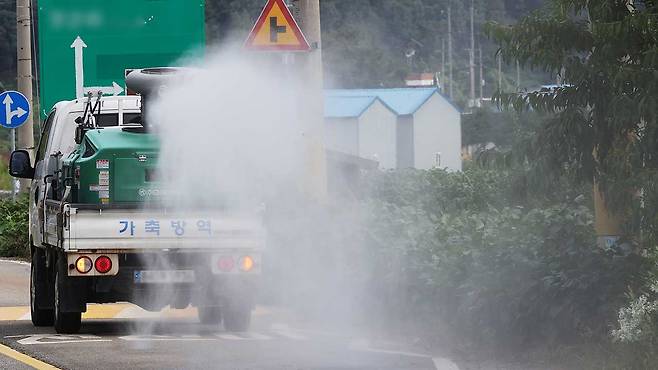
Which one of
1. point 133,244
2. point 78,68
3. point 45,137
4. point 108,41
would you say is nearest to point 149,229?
point 133,244

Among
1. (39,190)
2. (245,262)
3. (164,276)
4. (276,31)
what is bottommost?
(164,276)

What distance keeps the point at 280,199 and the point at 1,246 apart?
13.5 metres

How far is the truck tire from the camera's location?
1617 centimetres

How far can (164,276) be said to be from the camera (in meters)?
14.6

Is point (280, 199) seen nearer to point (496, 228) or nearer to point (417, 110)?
point (496, 228)

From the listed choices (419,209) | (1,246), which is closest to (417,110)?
(1,246)

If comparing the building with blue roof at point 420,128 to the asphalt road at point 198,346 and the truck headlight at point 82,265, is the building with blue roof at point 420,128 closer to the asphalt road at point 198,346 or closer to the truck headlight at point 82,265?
the asphalt road at point 198,346

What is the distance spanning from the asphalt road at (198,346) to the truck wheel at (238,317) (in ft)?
0.47

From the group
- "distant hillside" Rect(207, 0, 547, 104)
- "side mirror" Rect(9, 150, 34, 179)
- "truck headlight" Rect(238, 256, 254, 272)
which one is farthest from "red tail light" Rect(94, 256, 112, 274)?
"distant hillside" Rect(207, 0, 547, 104)

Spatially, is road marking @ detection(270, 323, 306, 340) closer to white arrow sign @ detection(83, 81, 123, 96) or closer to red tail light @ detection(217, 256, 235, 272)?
red tail light @ detection(217, 256, 235, 272)

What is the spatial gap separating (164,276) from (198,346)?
0.98 meters

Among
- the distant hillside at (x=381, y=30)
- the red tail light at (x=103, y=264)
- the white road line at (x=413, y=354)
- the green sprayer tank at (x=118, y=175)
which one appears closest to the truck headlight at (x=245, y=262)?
the green sprayer tank at (x=118, y=175)

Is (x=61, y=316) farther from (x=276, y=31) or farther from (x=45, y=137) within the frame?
(x=276, y=31)

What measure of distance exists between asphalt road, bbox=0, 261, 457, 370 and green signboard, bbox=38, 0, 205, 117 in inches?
338
